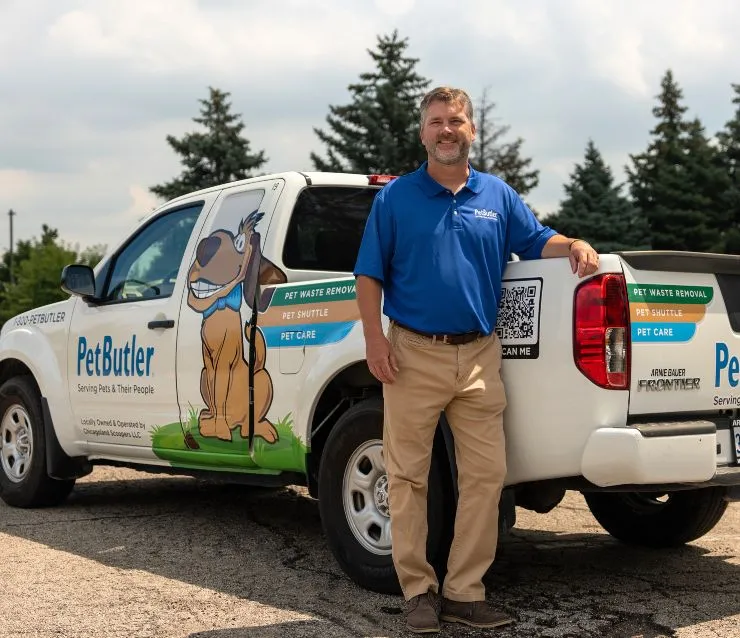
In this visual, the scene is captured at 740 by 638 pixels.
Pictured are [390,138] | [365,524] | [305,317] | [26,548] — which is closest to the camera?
[365,524]

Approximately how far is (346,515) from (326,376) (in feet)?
2.09

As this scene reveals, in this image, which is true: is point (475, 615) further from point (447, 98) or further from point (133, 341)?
point (133, 341)

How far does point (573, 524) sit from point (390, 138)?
37.7 m

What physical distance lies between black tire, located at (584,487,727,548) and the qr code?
144 centimetres

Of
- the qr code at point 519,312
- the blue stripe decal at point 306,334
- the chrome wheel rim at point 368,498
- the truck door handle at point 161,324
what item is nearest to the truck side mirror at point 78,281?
the truck door handle at point 161,324

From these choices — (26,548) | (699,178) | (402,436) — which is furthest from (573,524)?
(699,178)

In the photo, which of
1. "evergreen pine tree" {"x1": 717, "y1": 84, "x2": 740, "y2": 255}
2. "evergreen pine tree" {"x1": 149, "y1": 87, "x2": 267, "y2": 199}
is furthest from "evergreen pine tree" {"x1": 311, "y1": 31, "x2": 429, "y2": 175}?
"evergreen pine tree" {"x1": 717, "y1": 84, "x2": 740, "y2": 255}

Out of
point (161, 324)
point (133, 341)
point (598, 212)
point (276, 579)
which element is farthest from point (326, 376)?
point (598, 212)

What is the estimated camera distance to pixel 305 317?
512cm

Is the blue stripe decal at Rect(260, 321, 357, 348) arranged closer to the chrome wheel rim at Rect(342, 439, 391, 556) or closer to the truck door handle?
the chrome wheel rim at Rect(342, 439, 391, 556)

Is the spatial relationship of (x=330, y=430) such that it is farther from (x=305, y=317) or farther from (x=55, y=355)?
(x=55, y=355)

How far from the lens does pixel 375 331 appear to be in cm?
426

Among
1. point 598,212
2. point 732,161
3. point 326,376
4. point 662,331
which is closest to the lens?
point 662,331

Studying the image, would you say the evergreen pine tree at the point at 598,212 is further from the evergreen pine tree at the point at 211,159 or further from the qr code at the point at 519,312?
the qr code at the point at 519,312
